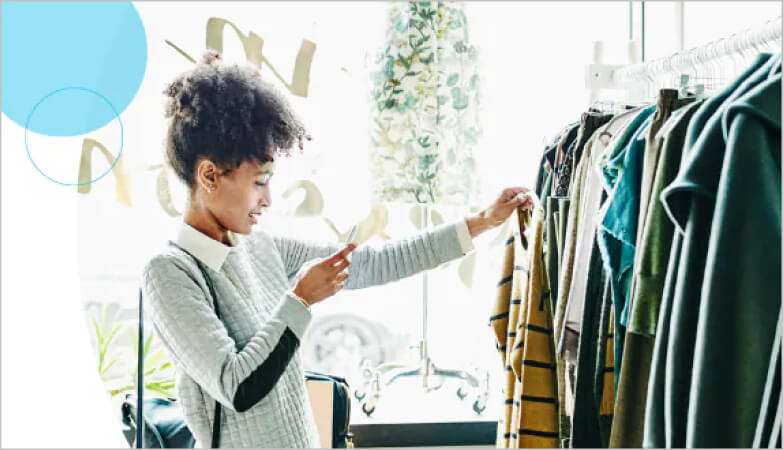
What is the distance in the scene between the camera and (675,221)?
81 cm

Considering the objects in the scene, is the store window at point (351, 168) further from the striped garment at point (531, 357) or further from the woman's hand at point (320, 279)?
the woman's hand at point (320, 279)

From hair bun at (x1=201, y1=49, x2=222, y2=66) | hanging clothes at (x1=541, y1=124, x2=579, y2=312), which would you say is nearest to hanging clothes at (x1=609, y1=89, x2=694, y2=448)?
hanging clothes at (x1=541, y1=124, x2=579, y2=312)

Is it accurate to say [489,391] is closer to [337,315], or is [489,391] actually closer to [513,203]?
[337,315]

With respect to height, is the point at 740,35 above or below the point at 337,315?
above

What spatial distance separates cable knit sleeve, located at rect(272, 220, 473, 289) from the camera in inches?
59.7

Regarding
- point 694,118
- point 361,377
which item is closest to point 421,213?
point 361,377

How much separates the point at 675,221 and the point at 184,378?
841 millimetres

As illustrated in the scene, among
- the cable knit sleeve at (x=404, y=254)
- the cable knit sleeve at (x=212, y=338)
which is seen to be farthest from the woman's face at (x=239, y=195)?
the cable knit sleeve at (x=404, y=254)

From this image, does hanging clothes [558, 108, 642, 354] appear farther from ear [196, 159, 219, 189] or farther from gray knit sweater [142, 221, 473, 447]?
ear [196, 159, 219, 189]

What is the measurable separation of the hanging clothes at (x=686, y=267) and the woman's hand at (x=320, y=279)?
593 millimetres

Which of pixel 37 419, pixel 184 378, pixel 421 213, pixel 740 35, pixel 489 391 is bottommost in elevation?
pixel 489 391

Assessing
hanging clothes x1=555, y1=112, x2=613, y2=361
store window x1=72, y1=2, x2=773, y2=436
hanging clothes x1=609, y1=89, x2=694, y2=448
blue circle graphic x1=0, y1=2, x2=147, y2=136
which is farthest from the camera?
store window x1=72, y1=2, x2=773, y2=436

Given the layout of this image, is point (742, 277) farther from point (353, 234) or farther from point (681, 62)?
point (353, 234)

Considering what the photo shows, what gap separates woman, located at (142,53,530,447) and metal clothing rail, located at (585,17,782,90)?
666 millimetres
